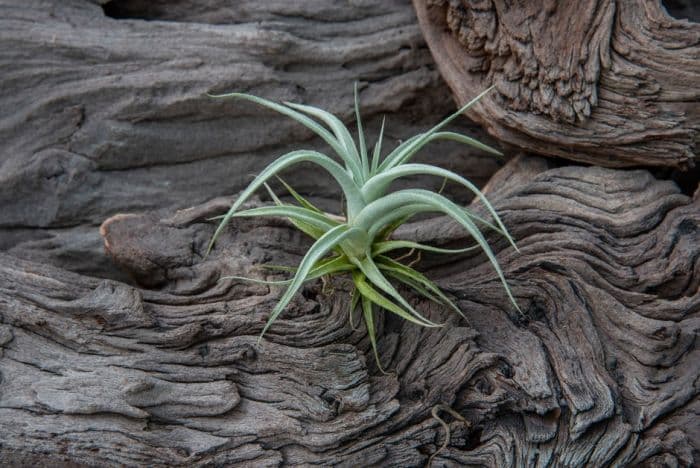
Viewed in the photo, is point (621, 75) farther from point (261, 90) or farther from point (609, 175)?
point (261, 90)

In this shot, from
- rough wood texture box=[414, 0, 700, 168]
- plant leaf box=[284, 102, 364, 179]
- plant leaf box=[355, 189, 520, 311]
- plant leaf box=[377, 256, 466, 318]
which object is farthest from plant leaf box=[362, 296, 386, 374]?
rough wood texture box=[414, 0, 700, 168]

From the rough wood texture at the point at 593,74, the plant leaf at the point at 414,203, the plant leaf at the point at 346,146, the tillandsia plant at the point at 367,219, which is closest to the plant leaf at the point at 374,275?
the tillandsia plant at the point at 367,219

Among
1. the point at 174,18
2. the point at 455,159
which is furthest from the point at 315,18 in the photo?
the point at 455,159

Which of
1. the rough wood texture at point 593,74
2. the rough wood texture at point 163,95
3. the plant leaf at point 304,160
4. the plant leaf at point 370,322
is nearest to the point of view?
the plant leaf at point 304,160

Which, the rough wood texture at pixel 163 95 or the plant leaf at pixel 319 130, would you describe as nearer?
the plant leaf at pixel 319 130

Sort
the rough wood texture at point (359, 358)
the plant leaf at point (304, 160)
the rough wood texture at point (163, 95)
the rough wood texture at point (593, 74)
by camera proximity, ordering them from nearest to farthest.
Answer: the plant leaf at point (304, 160) → the rough wood texture at point (359, 358) → the rough wood texture at point (593, 74) → the rough wood texture at point (163, 95)

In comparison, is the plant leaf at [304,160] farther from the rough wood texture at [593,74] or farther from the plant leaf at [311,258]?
the rough wood texture at [593,74]

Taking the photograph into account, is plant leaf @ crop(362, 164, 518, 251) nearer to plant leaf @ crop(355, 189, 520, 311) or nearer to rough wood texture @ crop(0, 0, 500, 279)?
plant leaf @ crop(355, 189, 520, 311)
